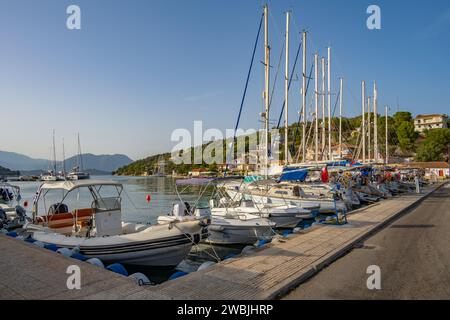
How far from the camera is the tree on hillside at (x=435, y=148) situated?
89125 millimetres

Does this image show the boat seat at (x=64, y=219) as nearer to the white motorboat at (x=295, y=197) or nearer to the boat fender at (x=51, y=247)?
the boat fender at (x=51, y=247)

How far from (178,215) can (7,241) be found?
21.4 ft

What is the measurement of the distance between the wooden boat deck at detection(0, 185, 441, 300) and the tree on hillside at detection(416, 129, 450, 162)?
9515 centimetres

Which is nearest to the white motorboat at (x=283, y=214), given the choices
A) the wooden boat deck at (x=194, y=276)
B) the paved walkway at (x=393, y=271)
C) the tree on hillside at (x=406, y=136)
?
the paved walkway at (x=393, y=271)

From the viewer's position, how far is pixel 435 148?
9094 centimetres

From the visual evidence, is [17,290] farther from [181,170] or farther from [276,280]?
[181,170]

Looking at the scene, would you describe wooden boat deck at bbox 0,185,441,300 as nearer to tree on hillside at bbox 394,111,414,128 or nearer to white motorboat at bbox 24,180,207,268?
white motorboat at bbox 24,180,207,268

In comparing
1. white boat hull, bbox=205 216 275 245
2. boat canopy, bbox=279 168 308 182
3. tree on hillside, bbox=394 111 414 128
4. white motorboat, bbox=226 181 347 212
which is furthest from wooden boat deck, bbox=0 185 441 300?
tree on hillside, bbox=394 111 414 128

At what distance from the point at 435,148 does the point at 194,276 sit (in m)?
104

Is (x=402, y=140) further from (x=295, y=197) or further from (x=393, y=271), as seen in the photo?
(x=393, y=271)

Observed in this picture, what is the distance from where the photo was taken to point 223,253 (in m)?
13.8

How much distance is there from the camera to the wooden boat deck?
225 inches

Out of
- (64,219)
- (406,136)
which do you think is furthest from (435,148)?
(64,219)
